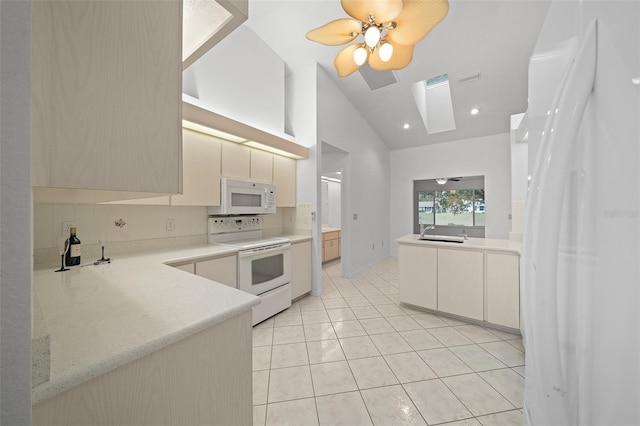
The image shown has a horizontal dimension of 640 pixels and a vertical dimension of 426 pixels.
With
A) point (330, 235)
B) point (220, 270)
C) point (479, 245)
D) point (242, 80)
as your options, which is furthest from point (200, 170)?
point (330, 235)

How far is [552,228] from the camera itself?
42 cm

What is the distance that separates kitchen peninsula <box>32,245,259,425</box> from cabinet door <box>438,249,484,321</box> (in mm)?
2393

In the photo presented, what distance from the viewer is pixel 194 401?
0.80m

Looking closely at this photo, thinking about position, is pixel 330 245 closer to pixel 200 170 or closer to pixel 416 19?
pixel 200 170

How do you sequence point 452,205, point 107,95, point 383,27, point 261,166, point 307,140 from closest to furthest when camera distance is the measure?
point 107,95
point 383,27
point 261,166
point 307,140
point 452,205

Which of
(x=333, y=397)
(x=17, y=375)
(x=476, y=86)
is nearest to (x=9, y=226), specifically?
(x=17, y=375)

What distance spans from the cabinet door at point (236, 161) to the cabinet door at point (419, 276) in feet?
6.96

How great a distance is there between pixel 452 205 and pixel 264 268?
16.6 feet

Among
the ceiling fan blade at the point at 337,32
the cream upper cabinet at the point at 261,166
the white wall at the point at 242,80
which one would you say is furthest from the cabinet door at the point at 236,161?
the ceiling fan blade at the point at 337,32

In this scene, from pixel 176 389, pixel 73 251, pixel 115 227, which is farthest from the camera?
pixel 115 227

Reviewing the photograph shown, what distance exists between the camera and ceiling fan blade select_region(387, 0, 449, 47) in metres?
1.67

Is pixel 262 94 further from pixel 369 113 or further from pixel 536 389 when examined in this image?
pixel 536 389

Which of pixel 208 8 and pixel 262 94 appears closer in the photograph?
pixel 208 8

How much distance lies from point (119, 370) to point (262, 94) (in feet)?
10.5
